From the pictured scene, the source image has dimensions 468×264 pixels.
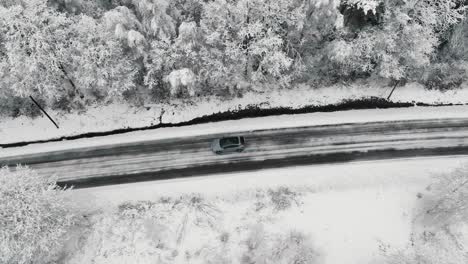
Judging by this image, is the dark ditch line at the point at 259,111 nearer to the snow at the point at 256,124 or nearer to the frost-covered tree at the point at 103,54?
the snow at the point at 256,124

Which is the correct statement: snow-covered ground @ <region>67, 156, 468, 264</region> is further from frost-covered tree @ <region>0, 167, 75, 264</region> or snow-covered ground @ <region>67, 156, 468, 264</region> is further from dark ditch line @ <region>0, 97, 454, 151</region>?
dark ditch line @ <region>0, 97, 454, 151</region>

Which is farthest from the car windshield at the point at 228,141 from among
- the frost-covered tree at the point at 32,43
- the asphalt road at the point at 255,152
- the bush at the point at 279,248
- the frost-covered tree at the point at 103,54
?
the frost-covered tree at the point at 32,43

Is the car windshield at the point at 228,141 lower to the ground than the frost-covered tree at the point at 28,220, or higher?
higher

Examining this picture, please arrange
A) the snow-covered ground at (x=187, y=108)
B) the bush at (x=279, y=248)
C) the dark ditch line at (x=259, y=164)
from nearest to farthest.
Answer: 1. the bush at (x=279, y=248)
2. the dark ditch line at (x=259, y=164)
3. the snow-covered ground at (x=187, y=108)

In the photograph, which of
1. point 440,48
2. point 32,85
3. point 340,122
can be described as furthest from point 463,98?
point 32,85

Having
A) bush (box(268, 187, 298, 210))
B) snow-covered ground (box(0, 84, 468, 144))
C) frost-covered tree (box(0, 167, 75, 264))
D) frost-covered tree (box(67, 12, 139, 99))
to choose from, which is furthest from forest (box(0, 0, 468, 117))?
bush (box(268, 187, 298, 210))

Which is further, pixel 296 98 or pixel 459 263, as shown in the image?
pixel 296 98

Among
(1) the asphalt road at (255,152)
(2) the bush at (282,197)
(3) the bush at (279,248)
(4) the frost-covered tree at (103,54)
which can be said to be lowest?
(3) the bush at (279,248)

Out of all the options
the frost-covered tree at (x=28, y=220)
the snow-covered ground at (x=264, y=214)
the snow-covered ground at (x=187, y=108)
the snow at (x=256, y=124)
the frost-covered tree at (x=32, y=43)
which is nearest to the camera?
the frost-covered tree at (x=28, y=220)

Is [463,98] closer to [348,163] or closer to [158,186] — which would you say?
[348,163]
